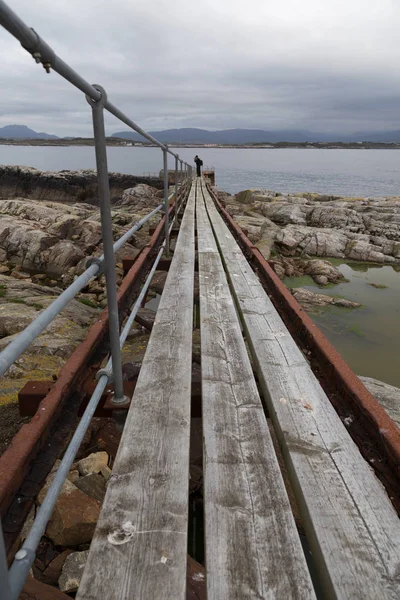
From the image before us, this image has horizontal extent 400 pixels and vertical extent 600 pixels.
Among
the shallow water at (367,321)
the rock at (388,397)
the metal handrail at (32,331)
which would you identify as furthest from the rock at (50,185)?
the metal handrail at (32,331)

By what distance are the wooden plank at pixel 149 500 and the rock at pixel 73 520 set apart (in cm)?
80

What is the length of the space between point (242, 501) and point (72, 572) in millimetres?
1095

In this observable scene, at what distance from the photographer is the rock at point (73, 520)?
7.52ft

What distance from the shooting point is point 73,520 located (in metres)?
2.34

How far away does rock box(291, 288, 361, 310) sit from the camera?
11438mm

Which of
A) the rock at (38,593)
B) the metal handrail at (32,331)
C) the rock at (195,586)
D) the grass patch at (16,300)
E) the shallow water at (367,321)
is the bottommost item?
the shallow water at (367,321)

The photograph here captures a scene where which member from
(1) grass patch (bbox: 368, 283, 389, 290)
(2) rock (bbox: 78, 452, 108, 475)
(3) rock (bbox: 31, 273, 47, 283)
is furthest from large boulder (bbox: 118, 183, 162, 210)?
(2) rock (bbox: 78, 452, 108, 475)

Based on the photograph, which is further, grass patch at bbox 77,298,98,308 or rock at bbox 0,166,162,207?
rock at bbox 0,166,162,207

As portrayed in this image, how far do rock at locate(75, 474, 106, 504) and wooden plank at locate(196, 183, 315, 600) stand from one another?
3.47 ft

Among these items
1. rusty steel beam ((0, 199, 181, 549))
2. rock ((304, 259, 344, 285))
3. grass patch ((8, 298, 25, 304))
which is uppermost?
rusty steel beam ((0, 199, 181, 549))

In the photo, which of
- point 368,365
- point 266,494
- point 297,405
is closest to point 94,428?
point 297,405

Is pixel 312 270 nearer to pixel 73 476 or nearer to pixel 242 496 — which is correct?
pixel 73 476

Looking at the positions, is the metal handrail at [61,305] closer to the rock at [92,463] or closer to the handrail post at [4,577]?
the handrail post at [4,577]

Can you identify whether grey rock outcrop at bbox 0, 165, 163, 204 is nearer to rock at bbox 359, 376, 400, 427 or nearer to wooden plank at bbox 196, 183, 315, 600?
rock at bbox 359, 376, 400, 427
